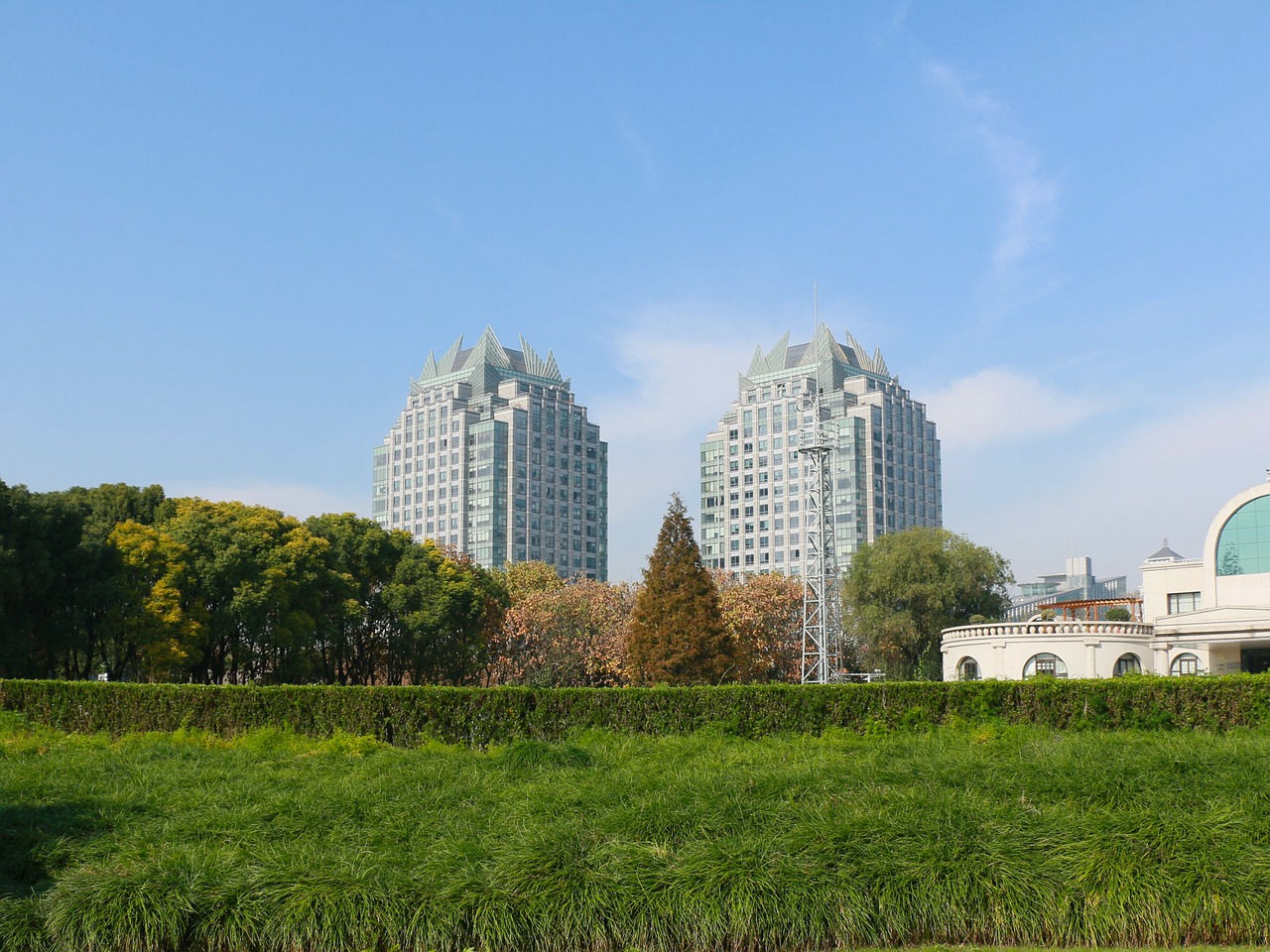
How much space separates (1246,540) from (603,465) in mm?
112841

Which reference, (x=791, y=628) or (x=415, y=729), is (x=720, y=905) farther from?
(x=791, y=628)

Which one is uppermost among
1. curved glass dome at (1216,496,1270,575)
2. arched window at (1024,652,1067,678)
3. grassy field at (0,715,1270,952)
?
curved glass dome at (1216,496,1270,575)

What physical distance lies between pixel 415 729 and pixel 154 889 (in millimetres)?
11006

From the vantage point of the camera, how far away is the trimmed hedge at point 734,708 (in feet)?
60.5

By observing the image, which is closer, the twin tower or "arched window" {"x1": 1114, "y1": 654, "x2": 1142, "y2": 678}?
"arched window" {"x1": 1114, "y1": 654, "x2": 1142, "y2": 678}

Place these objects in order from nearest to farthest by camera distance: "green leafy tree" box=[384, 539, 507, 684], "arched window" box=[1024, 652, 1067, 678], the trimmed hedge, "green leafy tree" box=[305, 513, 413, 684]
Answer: the trimmed hedge
"arched window" box=[1024, 652, 1067, 678]
"green leafy tree" box=[305, 513, 413, 684]
"green leafy tree" box=[384, 539, 507, 684]

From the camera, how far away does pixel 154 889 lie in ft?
27.8

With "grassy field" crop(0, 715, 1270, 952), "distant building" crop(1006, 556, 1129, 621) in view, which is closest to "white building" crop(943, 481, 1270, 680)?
"grassy field" crop(0, 715, 1270, 952)

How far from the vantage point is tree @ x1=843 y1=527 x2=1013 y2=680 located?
193 feet

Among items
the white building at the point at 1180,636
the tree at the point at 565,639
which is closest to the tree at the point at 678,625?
the tree at the point at 565,639

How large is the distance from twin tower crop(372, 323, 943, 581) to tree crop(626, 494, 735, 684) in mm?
90361

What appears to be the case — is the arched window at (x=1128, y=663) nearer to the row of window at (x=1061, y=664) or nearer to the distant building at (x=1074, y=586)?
the row of window at (x=1061, y=664)

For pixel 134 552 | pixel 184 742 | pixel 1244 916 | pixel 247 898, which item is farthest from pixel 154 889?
pixel 134 552

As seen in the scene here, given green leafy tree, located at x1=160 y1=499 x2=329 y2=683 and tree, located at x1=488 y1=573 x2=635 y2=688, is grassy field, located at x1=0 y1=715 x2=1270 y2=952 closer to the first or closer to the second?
green leafy tree, located at x1=160 y1=499 x2=329 y2=683
